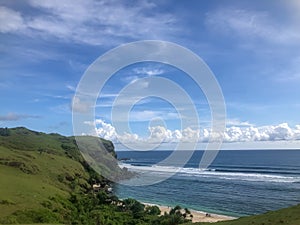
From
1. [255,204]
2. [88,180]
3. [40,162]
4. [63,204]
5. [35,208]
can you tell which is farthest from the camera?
[88,180]

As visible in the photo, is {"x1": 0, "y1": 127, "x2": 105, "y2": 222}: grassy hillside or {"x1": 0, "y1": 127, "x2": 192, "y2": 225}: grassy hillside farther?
{"x1": 0, "y1": 127, "x2": 105, "y2": 222}: grassy hillside

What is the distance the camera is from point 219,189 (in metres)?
111

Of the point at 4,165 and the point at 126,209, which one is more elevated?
the point at 4,165

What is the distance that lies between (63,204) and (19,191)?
8752mm

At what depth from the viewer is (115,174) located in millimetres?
153875

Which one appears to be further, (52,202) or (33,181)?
(33,181)

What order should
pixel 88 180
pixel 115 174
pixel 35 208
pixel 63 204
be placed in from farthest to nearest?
1. pixel 115 174
2. pixel 88 180
3. pixel 63 204
4. pixel 35 208

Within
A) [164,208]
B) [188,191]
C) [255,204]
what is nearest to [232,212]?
[255,204]

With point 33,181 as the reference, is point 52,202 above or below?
below

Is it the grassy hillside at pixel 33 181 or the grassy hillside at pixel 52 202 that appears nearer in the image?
the grassy hillside at pixel 52 202

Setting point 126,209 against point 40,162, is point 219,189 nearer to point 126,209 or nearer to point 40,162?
point 126,209

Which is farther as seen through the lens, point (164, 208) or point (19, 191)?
point (164, 208)

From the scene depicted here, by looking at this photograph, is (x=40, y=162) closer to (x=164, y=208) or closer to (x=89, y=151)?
(x=164, y=208)

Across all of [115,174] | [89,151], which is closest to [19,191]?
[115,174]
